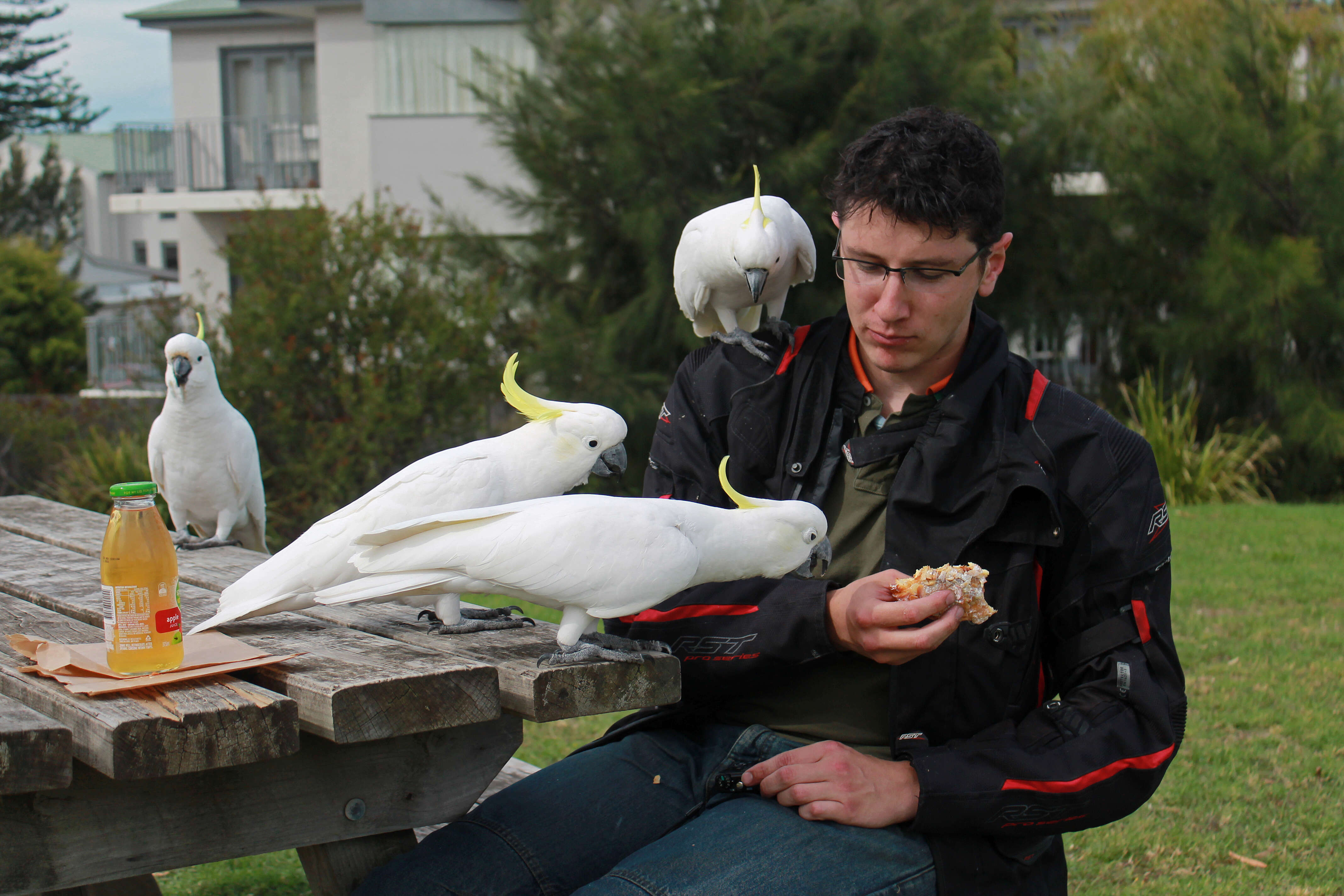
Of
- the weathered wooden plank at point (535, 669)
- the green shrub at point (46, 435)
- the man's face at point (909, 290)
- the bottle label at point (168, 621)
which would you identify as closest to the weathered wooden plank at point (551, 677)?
the weathered wooden plank at point (535, 669)

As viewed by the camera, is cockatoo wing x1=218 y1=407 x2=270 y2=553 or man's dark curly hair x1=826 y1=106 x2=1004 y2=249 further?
cockatoo wing x1=218 y1=407 x2=270 y2=553

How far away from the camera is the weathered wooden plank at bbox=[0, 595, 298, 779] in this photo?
49.6 inches

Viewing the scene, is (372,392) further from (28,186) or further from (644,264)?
(28,186)

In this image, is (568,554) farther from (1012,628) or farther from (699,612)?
(1012,628)

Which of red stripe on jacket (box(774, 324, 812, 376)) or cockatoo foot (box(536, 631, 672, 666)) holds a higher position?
red stripe on jacket (box(774, 324, 812, 376))

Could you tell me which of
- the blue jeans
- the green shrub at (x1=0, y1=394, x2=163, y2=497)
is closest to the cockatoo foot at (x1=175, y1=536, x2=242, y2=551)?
the blue jeans

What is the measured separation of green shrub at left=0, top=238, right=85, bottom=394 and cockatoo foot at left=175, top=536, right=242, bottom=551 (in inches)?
444

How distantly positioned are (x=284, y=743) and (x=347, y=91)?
1149cm

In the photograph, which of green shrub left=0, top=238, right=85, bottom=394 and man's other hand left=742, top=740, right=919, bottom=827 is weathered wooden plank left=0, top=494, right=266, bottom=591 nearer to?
man's other hand left=742, top=740, right=919, bottom=827

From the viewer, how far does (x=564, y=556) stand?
→ 1521 mm

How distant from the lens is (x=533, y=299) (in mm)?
8258

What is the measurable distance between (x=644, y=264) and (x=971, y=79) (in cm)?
257

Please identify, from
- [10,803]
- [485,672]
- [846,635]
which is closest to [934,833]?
[846,635]

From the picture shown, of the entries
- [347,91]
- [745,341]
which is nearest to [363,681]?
[745,341]
